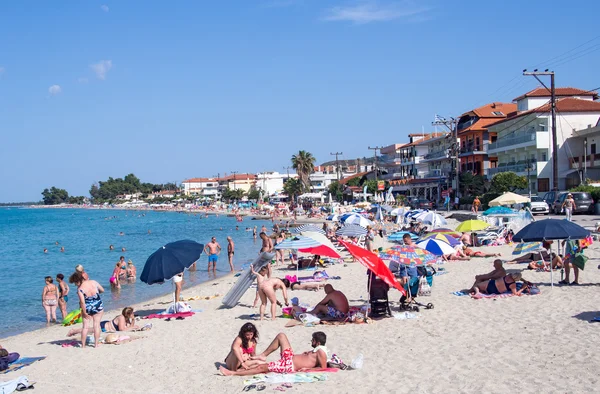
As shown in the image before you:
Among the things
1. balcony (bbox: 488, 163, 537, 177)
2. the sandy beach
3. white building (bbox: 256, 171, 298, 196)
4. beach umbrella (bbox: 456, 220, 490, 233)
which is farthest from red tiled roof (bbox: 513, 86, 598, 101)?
white building (bbox: 256, 171, 298, 196)

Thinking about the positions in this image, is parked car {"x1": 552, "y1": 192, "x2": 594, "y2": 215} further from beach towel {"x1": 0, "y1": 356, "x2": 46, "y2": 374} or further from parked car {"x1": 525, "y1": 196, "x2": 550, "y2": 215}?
→ beach towel {"x1": 0, "y1": 356, "x2": 46, "y2": 374}

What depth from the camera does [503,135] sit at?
166 ft

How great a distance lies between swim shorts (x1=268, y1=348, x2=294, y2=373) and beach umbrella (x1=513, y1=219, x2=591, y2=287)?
602cm

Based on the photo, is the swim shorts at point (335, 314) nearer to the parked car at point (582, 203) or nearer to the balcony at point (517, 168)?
the parked car at point (582, 203)

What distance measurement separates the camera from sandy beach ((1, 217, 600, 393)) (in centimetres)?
728

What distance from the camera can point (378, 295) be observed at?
422 inches

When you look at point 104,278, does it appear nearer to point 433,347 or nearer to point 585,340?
point 433,347

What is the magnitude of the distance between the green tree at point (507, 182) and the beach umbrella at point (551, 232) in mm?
28963

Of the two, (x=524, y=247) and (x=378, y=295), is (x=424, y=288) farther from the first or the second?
(x=524, y=247)

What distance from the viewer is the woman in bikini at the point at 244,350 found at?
315 inches

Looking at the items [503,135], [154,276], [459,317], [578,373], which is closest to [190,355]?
[154,276]

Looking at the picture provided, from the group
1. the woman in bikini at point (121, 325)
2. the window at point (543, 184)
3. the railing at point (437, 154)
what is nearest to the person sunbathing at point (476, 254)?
the woman in bikini at point (121, 325)

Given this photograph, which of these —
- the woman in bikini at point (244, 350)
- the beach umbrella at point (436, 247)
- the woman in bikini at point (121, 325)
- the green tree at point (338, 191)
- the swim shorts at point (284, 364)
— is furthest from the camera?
the green tree at point (338, 191)

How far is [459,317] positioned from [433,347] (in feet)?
6.43
